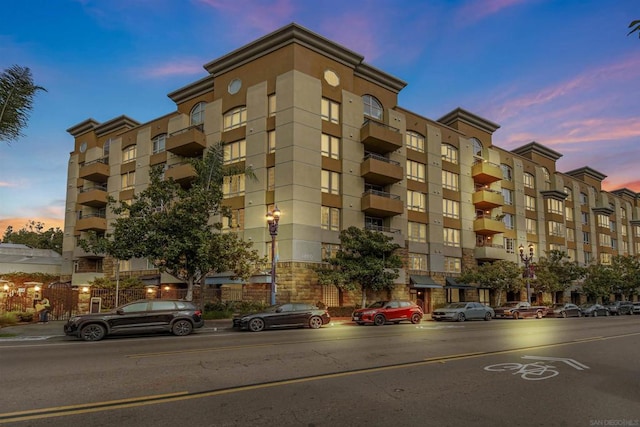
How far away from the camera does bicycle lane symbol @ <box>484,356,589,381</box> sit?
29.3 feet

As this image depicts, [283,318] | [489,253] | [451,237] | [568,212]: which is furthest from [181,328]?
[568,212]

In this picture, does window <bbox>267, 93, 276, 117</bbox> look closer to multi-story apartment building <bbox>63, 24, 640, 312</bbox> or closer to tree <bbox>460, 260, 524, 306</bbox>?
multi-story apartment building <bbox>63, 24, 640, 312</bbox>

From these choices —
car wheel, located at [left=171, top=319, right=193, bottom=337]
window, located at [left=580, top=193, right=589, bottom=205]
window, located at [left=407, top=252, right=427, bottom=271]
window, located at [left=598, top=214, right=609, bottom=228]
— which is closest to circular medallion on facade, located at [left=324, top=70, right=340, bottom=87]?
window, located at [left=407, top=252, right=427, bottom=271]

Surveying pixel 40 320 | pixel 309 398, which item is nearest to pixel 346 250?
pixel 40 320

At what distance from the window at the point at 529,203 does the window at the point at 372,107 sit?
2309 centimetres

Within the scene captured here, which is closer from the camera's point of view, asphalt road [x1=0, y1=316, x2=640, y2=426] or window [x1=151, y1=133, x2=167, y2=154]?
asphalt road [x1=0, y1=316, x2=640, y2=426]

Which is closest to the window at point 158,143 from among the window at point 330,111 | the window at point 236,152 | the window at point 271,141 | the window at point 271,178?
the window at point 236,152

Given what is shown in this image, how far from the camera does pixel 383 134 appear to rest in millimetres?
34781

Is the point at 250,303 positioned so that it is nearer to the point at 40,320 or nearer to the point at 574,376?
the point at 40,320

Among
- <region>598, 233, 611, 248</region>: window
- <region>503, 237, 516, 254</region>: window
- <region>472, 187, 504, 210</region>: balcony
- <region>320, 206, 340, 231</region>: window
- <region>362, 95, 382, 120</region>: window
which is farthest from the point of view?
<region>598, 233, 611, 248</region>: window

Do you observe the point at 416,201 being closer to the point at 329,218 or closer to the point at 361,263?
the point at 329,218

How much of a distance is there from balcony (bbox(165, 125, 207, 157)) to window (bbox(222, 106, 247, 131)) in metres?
2.11

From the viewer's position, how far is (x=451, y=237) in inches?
1625

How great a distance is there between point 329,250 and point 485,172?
19435 mm
